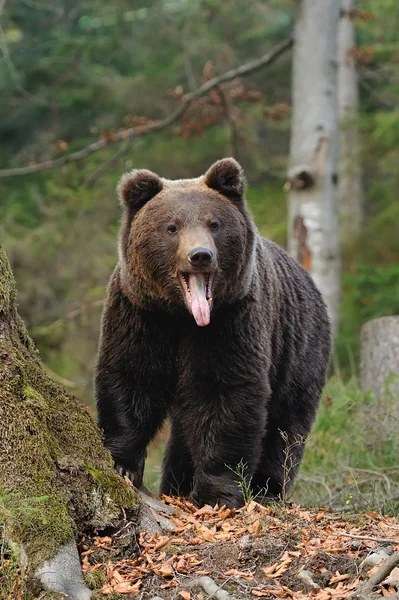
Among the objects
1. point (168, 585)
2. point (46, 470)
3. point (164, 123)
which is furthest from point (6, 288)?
point (164, 123)

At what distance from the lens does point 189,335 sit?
6.00 meters

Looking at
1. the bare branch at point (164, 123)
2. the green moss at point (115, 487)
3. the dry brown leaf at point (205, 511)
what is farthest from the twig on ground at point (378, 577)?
the bare branch at point (164, 123)

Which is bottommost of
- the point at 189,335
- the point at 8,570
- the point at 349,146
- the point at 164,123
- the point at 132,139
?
the point at 8,570

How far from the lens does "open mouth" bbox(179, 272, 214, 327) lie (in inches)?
225

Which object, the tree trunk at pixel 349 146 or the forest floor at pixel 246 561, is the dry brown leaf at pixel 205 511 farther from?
the tree trunk at pixel 349 146

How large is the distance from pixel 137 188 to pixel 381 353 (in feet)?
14.7

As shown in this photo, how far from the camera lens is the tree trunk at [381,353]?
959 cm

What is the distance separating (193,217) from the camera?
589 centimetres

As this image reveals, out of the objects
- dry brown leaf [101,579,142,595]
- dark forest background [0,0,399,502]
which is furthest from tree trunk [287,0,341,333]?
dry brown leaf [101,579,142,595]

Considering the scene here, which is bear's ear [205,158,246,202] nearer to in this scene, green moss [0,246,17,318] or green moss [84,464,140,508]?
green moss [0,246,17,318]

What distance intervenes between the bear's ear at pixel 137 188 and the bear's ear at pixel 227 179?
368 millimetres

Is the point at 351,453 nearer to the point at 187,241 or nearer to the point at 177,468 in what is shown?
the point at 177,468

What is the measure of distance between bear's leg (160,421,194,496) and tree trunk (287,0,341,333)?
5.53m

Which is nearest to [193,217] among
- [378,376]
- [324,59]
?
[378,376]
